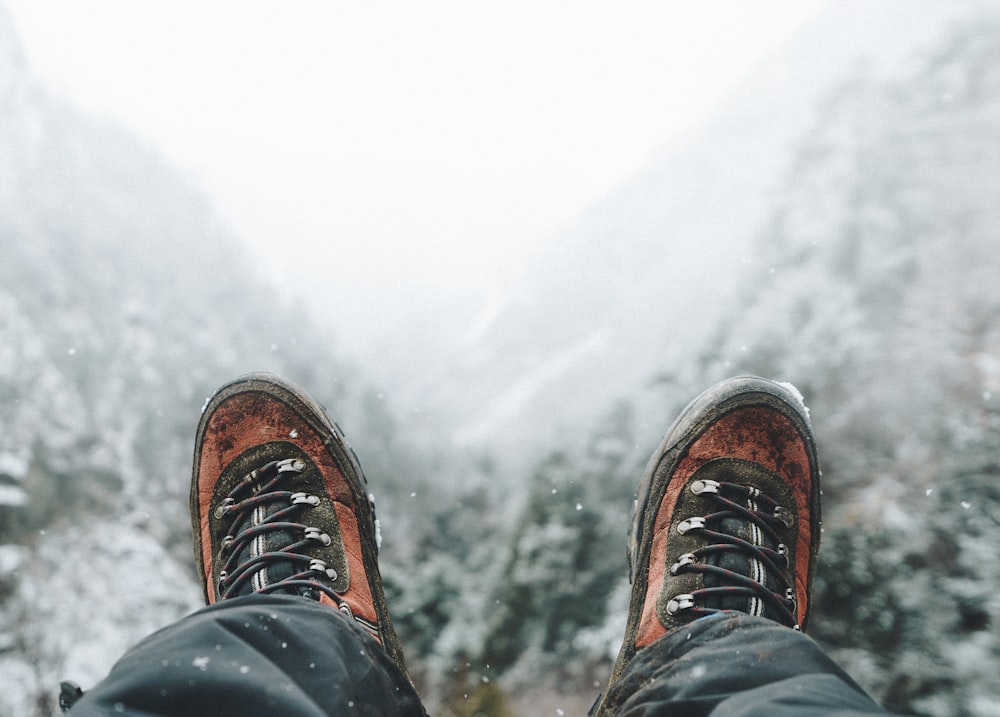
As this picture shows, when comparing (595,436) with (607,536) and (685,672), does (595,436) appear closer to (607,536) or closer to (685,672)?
(607,536)

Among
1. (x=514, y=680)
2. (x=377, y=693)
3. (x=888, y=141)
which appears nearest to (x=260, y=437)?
(x=377, y=693)

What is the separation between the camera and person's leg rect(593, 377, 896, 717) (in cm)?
98

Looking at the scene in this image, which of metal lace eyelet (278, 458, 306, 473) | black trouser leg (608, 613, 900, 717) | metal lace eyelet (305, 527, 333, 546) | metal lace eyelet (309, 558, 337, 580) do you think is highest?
metal lace eyelet (278, 458, 306, 473)

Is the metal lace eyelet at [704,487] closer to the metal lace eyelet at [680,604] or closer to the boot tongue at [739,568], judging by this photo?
the boot tongue at [739,568]

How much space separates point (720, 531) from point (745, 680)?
583mm

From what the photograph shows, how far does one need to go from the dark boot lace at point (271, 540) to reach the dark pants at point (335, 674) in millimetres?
316

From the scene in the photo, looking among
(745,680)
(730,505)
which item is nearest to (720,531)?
(730,505)

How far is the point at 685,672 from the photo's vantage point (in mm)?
786

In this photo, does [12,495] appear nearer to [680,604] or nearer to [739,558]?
[680,604]

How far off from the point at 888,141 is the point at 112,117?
8.85ft

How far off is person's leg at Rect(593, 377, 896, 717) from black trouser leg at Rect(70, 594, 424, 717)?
0.40m

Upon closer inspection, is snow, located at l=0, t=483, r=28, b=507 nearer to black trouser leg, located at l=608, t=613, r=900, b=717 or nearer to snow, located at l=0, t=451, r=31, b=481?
snow, located at l=0, t=451, r=31, b=481

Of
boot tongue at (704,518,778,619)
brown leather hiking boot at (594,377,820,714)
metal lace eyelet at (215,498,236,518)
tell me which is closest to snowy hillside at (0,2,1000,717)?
brown leather hiking boot at (594,377,820,714)

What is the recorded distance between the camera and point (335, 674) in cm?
76
